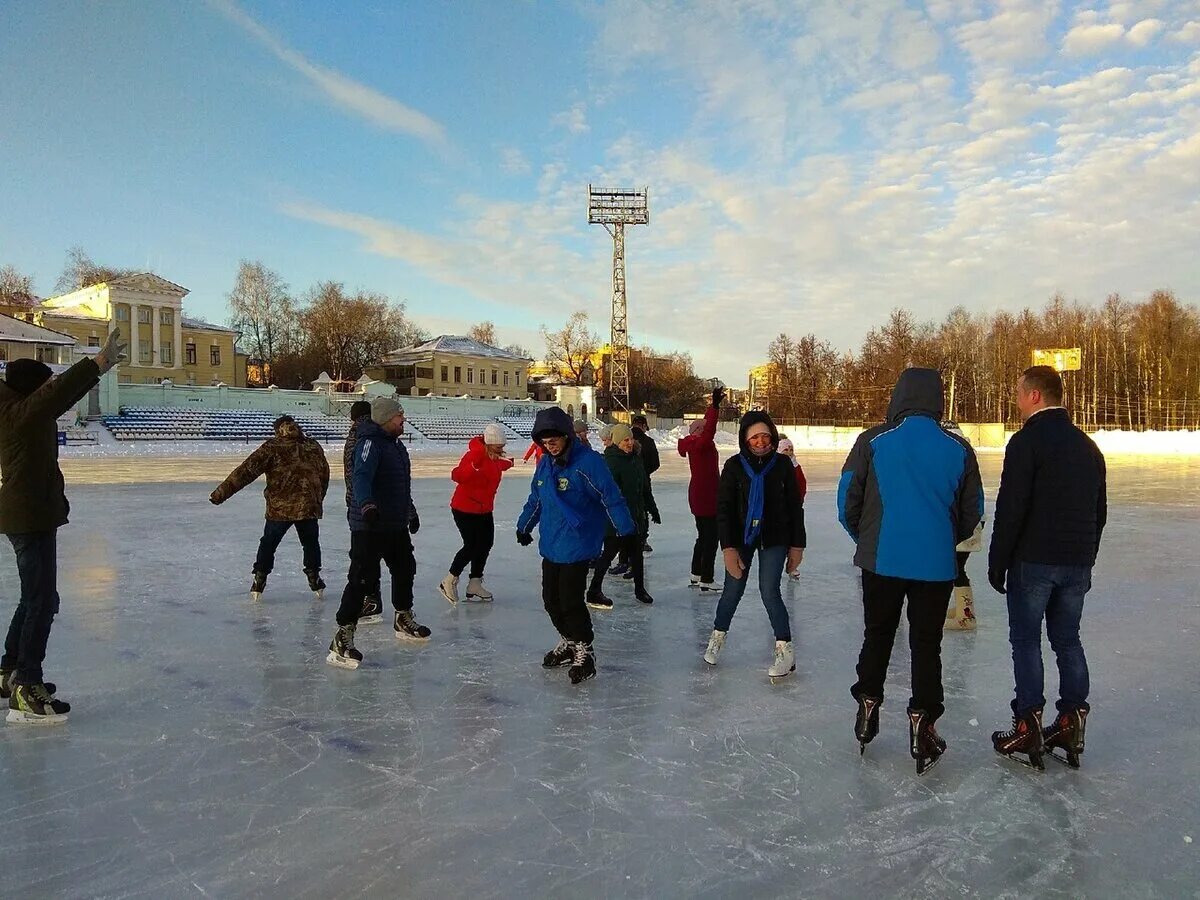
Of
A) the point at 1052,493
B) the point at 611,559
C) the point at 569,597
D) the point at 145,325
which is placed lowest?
the point at 611,559

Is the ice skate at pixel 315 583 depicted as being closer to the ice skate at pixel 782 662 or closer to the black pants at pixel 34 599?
the black pants at pixel 34 599

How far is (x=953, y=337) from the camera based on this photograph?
64.0m

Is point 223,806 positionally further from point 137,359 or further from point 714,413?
point 137,359

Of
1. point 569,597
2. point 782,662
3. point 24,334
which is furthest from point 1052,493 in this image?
point 24,334

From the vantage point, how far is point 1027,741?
3182 millimetres

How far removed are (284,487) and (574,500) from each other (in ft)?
9.81

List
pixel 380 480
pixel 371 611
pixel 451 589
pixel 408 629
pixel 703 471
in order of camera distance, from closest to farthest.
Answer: pixel 380 480 → pixel 408 629 → pixel 371 611 → pixel 451 589 → pixel 703 471

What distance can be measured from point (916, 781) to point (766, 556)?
1.48 m

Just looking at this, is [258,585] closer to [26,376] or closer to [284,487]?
[284,487]

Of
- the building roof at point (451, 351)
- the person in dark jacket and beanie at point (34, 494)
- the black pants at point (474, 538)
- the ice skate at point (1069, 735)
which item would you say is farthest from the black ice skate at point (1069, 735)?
the building roof at point (451, 351)

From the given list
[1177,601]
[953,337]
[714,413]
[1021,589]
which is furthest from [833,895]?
[953,337]

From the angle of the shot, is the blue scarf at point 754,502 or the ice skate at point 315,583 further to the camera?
the ice skate at point 315,583

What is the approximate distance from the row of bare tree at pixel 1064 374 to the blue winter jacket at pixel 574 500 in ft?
158

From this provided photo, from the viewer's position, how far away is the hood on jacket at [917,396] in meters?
3.08
